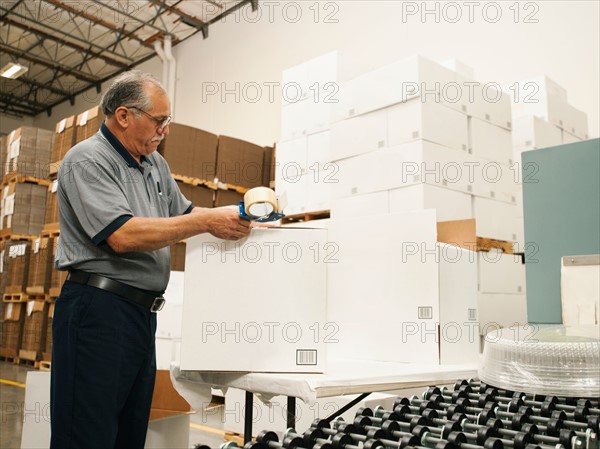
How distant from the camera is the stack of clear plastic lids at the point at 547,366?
1349mm

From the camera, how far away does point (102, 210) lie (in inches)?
70.4

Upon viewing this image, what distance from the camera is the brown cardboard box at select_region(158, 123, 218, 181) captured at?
625 cm

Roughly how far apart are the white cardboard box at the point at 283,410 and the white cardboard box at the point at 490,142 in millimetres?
2287

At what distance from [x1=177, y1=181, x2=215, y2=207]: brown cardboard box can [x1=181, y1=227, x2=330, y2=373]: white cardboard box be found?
14.9 feet

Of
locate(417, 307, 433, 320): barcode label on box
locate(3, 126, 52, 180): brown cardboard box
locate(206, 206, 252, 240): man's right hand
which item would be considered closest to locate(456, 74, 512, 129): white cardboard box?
locate(417, 307, 433, 320): barcode label on box

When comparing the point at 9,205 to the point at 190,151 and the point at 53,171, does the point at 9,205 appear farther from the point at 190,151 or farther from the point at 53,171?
the point at 190,151

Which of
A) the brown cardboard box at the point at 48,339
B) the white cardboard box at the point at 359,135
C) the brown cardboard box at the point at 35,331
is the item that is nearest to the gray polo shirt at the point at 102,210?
the white cardboard box at the point at 359,135

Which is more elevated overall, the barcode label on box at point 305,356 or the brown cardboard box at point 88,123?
the brown cardboard box at point 88,123

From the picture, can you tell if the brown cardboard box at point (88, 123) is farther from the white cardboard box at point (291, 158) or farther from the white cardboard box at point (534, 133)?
the white cardboard box at point (534, 133)

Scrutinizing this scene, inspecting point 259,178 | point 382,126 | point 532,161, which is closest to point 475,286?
point 532,161

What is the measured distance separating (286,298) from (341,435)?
972 mm

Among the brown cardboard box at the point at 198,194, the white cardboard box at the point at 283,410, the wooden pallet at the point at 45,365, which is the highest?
the brown cardboard box at the point at 198,194

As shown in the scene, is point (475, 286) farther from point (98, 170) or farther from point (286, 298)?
point (98, 170)

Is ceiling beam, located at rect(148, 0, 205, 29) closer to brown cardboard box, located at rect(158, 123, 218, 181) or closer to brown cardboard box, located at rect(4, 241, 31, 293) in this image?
brown cardboard box, located at rect(158, 123, 218, 181)
